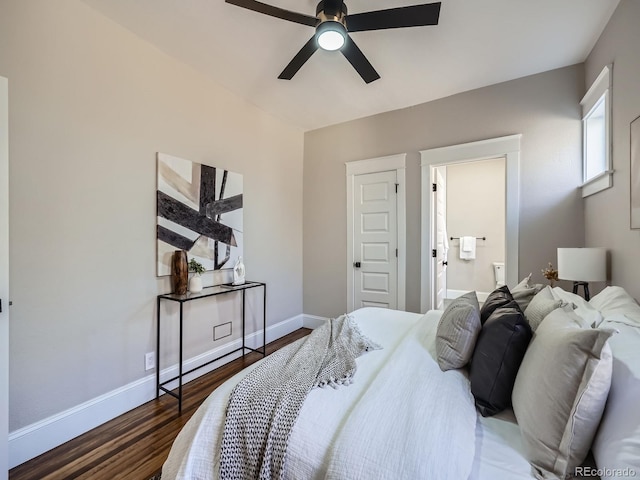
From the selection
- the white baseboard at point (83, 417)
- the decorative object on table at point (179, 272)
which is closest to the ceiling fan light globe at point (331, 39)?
the decorative object on table at point (179, 272)

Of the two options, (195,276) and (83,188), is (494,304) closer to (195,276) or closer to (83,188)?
(195,276)

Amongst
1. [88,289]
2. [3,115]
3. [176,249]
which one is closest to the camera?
[3,115]

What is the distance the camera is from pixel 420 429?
0.92 metres

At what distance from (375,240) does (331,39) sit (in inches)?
91.4

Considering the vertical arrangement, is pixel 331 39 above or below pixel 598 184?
above

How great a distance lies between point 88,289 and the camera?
6.42 feet

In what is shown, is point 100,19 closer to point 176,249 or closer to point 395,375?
point 176,249

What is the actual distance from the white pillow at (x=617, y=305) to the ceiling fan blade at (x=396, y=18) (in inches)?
67.6

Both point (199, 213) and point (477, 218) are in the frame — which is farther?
point (477, 218)

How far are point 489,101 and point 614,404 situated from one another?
9.68ft

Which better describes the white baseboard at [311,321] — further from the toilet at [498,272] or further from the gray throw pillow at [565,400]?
the toilet at [498,272]

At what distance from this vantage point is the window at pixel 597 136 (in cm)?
195

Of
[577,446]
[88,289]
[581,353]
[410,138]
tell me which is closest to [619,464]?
[577,446]

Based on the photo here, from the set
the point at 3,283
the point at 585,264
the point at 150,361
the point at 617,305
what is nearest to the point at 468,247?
the point at 585,264
